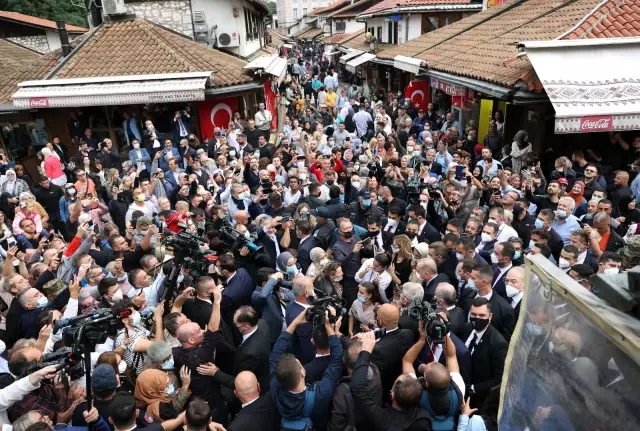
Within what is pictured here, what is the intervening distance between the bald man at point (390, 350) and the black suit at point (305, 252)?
1953 millimetres

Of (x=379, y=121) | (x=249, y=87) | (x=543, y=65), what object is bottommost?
(x=379, y=121)

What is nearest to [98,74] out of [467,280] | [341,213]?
[341,213]

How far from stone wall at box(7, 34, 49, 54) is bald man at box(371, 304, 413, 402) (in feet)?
79.2

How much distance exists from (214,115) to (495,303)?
34.4 ft

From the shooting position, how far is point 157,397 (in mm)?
3363

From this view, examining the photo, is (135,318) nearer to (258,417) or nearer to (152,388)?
(152,388)

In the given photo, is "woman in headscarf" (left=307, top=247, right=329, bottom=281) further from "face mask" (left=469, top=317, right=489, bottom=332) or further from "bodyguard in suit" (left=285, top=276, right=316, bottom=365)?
"face mask" (left=469, top=317, right=489, bottom=332)

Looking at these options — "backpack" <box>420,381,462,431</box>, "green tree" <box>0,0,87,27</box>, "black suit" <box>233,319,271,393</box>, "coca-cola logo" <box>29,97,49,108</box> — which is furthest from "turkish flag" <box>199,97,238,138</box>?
"green tree" <box>0,0,87,27</box>

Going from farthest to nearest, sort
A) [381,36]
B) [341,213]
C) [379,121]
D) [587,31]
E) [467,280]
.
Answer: [381,36]
[379,121]
[587,31]
[341,213]
[467,280]

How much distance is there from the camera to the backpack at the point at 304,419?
3.05 m

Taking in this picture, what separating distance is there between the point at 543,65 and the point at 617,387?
26.2 feet

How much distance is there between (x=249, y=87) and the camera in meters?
12.6

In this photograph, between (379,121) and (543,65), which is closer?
(543,65)

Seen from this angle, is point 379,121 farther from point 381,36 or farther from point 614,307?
point 381,36
